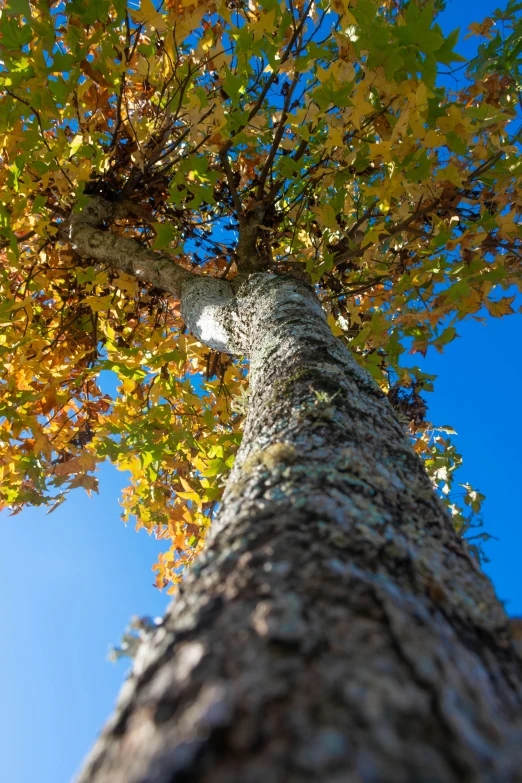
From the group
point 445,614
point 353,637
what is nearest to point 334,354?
point 445,614

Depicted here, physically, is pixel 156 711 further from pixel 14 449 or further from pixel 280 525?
pixel 14 449

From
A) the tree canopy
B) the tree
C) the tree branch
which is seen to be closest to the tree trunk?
the tree

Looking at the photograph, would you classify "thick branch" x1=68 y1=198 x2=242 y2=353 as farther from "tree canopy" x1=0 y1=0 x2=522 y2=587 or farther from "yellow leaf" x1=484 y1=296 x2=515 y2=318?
"yellow leaf" x1=484 y1=296 x2=515 y2=318

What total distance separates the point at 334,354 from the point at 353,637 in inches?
42.2

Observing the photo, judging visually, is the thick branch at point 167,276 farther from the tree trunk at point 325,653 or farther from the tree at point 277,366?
the tree trunk at point 325,653

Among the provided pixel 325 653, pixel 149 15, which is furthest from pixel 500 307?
pixel 325 653

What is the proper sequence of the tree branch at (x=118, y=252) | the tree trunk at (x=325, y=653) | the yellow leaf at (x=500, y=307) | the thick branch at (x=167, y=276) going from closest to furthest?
1. the tree trunk at (x=325, y=653)
2. the thick branch at (x=167, y=276)
3. the tree branch at (x=118, y=252)
4. the yellow leaf at (x=500, y=307)

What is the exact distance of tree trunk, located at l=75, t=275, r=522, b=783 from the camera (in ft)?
1.20

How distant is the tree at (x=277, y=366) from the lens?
1.36ft

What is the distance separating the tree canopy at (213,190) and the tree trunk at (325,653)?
1.18m

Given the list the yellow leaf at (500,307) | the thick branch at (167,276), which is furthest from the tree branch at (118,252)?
the yellow leaf at (500,307)

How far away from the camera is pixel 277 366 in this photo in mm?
1450

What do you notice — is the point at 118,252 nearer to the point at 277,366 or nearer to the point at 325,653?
the point at 277,366

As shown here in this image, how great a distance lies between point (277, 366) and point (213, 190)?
6.32 ft
